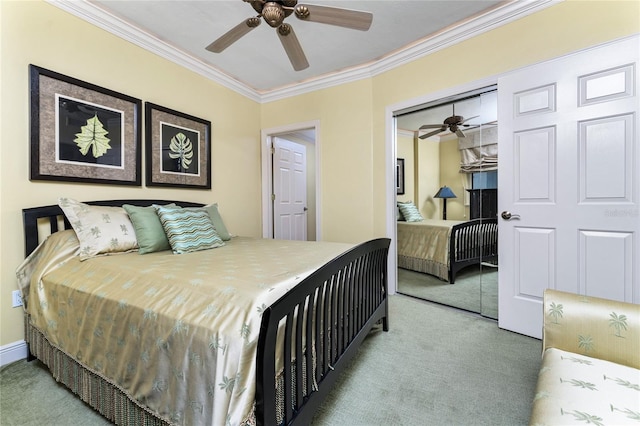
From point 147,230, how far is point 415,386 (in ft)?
6.73

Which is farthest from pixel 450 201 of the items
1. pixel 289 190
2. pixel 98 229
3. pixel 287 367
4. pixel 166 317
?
pixel 98 229

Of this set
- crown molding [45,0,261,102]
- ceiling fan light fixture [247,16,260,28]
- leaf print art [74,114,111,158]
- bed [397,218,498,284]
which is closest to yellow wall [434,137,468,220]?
bed [397,218,498,284]

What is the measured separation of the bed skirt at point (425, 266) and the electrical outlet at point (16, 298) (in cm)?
335

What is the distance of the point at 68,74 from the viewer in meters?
2.05

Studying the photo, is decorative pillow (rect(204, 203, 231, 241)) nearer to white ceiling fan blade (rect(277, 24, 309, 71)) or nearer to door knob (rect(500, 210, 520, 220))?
white ceiling fan blade (rect(277, 24, 309, 71))

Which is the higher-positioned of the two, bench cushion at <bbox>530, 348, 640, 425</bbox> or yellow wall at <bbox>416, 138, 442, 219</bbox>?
yellow wall at <bbox>416, 138, 442, 219</bbox>

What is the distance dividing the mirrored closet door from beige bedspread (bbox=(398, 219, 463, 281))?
10 millimetres

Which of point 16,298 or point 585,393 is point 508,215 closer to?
point 585,393

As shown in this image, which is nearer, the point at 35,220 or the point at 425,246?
the point at 35,220

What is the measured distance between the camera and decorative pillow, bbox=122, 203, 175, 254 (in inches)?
75.7

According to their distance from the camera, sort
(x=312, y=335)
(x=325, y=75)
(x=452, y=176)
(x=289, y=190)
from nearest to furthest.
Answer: (x=312, y=335) < (x=452, y=176) < (x=325, y=75) < (x=289, y=190)

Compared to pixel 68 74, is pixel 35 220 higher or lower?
lower

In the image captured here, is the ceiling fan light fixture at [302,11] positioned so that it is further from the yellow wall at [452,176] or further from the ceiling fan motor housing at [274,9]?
the yellow wall at [452,176]

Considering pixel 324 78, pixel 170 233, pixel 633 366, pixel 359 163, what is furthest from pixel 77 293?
pixel 324 78
